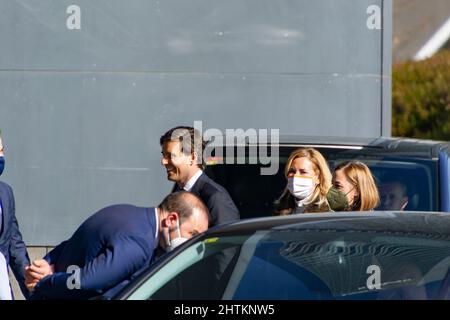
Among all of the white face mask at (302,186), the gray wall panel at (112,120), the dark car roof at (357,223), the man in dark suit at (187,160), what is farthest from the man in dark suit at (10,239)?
the gray wall panel at (112,120)

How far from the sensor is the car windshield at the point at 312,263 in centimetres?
404

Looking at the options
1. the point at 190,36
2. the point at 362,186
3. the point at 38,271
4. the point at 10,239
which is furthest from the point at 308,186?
the point at 190,36

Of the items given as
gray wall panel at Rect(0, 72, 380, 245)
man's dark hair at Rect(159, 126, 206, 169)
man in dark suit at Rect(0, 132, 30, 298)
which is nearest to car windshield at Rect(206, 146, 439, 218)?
man's dark hair at Rect(159, 126, 206, 169)

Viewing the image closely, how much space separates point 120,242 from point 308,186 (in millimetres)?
1570

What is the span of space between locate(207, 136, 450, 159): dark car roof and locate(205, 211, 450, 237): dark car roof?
183 centimetres

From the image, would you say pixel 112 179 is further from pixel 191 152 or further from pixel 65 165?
pixel 191 152

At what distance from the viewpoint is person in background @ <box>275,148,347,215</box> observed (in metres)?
A: 5.87

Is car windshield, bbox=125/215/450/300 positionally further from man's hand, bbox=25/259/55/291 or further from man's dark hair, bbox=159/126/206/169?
man's dark hair, bbox=159/126/206/169

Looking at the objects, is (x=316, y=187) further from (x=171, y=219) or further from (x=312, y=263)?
(x=312, y=263)

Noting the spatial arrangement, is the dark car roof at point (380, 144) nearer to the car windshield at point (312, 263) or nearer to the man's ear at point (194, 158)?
the man's ear at point (194, 158)

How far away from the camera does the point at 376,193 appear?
5.90 m

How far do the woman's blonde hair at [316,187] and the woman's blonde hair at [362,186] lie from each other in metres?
0.14

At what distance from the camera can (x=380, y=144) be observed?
652 centimetres

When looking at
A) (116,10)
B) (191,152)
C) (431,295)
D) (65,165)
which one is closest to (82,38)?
(116,10)
